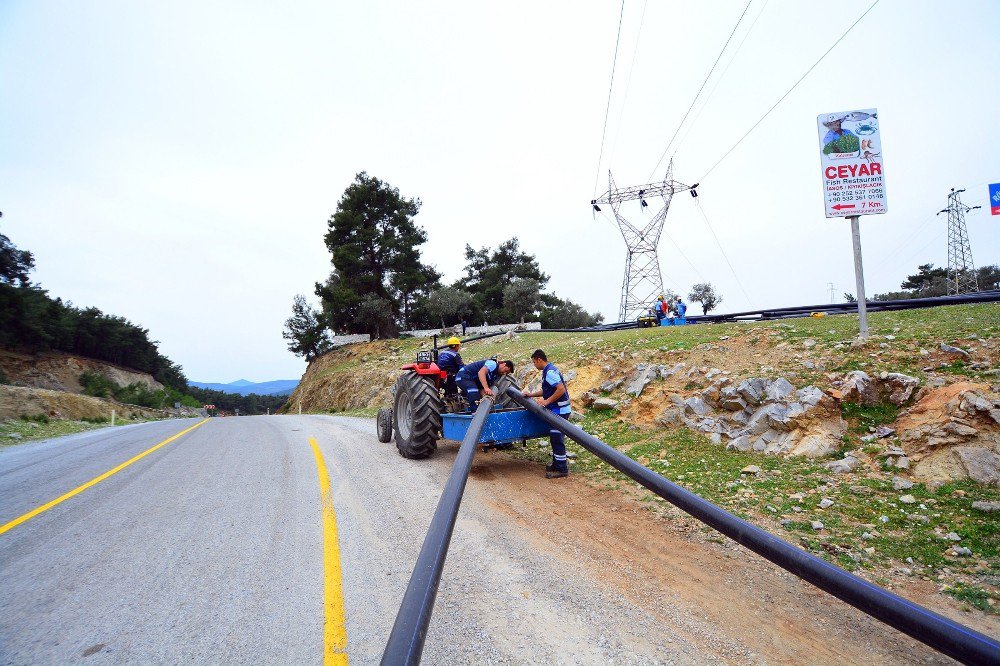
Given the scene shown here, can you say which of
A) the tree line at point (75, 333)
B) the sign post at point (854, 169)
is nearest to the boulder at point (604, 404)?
the sign post at point (854, 169)

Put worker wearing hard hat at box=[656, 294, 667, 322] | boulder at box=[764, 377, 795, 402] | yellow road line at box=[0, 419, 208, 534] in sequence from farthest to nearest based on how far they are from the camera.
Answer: worker wearing hard hat at box=[656, 294, 667, 322]
boulder at box=[764, 377, 795, 402]
yellow road line at box=[0, 419, 208, 534]

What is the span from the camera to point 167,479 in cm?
648

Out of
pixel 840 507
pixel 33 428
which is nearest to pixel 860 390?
pixel 840 507

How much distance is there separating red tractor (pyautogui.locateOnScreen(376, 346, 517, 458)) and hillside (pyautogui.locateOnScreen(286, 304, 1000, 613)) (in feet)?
4.95

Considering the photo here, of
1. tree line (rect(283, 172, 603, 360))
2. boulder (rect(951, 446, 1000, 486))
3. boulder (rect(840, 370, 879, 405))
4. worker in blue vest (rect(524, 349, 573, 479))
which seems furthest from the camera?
tree line (rect(283, 172, 603, 360))

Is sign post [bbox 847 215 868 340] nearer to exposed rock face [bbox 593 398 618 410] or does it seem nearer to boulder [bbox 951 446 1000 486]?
boulder [bbox 951 446 1000 486]

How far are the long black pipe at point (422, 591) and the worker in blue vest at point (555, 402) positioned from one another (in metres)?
2.48

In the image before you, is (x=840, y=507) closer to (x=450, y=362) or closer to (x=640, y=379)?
(x=640, y=379)

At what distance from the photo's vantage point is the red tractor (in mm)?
6824

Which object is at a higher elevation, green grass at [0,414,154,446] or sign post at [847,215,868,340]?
sign post at [847,215,868,340]

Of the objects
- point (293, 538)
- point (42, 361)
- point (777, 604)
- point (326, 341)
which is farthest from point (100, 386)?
point (777, 604)

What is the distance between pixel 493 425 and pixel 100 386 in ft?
155

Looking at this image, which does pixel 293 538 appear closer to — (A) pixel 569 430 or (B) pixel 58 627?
(B) pixel 58 627

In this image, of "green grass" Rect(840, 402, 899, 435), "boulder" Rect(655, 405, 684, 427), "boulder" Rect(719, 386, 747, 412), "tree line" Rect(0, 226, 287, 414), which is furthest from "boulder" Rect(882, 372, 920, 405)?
"tree line" Rect(0, 226, 287, 414)
